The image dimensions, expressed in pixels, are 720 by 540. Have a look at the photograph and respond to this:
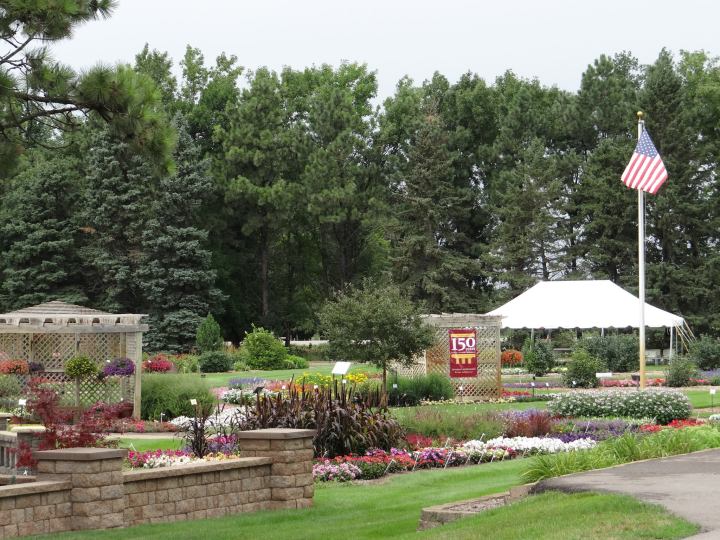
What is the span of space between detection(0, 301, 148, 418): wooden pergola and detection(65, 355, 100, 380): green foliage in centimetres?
67

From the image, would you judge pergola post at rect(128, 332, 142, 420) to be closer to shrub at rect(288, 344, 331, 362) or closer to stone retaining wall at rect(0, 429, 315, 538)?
stone retaining wall at rect(0, 429, 315, 538)

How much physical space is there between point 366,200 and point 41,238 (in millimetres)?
16568

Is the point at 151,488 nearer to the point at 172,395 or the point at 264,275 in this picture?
the point at 172,395

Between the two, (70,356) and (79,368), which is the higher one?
(70,356)

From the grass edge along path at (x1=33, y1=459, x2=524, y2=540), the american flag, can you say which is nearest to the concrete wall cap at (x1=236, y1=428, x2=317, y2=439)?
the grass edge along path at (x1=33, y1=459, x2=524, y2=540)

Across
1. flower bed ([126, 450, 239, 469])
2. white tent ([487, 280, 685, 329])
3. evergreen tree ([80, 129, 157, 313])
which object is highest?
evergreen tree ([80, 129, 157, 313])

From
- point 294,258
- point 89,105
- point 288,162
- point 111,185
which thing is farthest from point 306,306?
point 89,105

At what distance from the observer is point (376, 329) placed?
28031 millimetres

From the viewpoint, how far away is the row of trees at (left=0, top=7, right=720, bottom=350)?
5572cm

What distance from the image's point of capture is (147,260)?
5544 cm

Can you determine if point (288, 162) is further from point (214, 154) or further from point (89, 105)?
point (89, 105)

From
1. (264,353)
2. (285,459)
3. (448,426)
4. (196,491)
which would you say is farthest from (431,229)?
(196,491)

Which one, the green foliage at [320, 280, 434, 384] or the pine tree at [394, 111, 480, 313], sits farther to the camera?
the pine tree at [394, 111, 480, 313]

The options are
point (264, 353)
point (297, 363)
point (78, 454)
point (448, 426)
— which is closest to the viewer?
point (78, 454)
